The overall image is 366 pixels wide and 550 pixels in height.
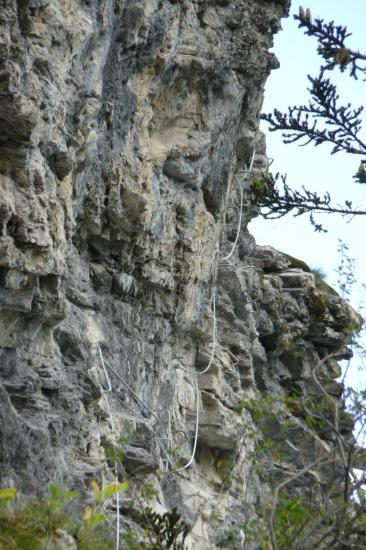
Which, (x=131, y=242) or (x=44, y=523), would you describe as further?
(x=131, y=242)

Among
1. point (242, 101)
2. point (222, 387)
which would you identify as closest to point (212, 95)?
point (242, 101)

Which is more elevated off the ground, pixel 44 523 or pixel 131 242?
pixel 131 242

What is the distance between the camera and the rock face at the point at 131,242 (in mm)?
9461

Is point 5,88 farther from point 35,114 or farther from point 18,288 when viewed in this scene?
point 18,288

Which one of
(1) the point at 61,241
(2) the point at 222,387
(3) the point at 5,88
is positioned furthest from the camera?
(2) the point at 222,387

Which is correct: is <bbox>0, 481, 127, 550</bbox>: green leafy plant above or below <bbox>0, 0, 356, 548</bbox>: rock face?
below

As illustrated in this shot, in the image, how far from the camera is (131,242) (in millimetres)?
13102

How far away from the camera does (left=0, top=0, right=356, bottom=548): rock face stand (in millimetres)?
9461

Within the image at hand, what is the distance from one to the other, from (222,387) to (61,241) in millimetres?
7426

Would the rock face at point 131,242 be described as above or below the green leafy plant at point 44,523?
above

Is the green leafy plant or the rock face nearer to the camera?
the green leafy plant

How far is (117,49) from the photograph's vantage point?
11719mm

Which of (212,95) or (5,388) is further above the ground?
(212,95)

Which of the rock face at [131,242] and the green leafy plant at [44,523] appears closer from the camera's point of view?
the green leafy plant at [44,523]
